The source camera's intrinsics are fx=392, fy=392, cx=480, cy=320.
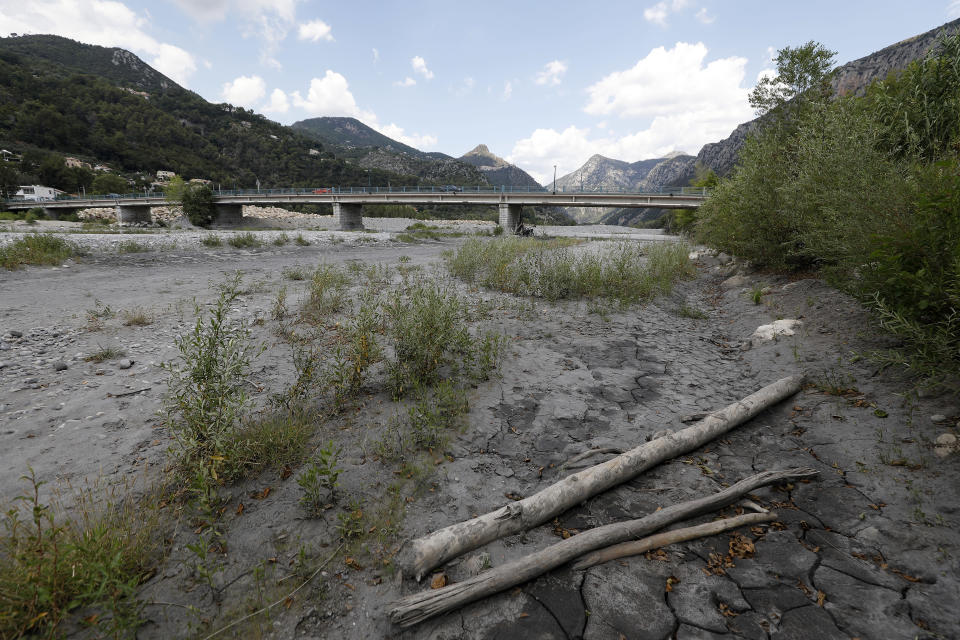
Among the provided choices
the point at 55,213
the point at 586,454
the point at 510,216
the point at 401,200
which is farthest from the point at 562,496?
the point at 55,213

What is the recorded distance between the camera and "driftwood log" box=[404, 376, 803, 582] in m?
3.05

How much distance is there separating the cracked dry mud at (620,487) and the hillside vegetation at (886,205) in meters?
1.01

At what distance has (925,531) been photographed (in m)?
3.13

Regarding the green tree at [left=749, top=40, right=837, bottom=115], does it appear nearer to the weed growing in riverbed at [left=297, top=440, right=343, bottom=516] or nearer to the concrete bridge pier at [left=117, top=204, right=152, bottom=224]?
the weed growing in riverbed at [left=297, top=440, right=343, bottom=516]

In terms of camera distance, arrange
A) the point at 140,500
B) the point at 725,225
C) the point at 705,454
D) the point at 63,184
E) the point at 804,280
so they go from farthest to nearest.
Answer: the point at 63,184, the point at 725,225, the point at 804,280, the point at 705,454, the point at 140,500

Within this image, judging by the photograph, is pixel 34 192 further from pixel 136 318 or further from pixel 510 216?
pixel 136 318

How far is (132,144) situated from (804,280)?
161 metres

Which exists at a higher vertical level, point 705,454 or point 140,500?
point 140,500

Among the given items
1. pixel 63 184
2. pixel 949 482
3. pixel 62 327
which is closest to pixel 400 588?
pixel 949 482

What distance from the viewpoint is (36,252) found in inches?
588

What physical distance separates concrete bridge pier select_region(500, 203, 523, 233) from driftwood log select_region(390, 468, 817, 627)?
5009 centimetres

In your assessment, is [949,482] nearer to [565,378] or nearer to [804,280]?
[565,378]

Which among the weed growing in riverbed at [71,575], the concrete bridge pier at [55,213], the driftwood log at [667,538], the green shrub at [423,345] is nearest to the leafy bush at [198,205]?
the concrete bridge pier at [55,213]

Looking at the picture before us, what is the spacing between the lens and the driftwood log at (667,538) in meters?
3.08
